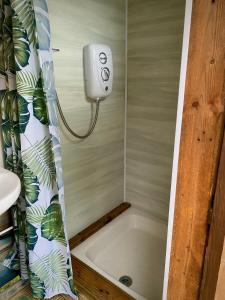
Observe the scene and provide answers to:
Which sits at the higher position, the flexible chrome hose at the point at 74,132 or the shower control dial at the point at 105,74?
the shower control dial at the point at 105,74

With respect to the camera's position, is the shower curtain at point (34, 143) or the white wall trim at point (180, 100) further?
the shower curtain at point (34, 143)

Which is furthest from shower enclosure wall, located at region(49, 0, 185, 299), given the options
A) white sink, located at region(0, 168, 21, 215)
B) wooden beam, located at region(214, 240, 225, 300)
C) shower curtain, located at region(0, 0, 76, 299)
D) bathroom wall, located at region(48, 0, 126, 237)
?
wooden beam, located at region(214, 240, 225, 300)

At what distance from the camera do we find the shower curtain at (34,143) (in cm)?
102

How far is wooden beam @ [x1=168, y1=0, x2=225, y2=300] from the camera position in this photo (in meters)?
0.63

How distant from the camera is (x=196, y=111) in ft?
2.31

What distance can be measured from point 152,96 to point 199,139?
1.18 metres

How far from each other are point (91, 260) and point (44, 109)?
1.16m

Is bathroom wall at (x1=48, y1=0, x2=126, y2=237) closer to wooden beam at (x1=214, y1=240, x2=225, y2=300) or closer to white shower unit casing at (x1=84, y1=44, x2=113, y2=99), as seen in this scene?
white shower unit casing at (x1=84, y1=44, x2=113, y2=99)

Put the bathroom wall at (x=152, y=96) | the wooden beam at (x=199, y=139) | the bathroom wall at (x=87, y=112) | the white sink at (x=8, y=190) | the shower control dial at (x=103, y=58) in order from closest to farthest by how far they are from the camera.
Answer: the wooden beam at (x=199, y=139)
the white sink at (x=8, y=190)
the bathroom wall at (x=87, y=112)
the shower control dial at (x=103, y=58)
the bathroom wall at (x=152, y=96)

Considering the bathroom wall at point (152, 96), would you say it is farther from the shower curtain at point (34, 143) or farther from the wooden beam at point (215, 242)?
the wooden beam at point (215, 242)

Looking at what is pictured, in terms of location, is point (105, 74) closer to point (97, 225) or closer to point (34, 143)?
point (34, 143)

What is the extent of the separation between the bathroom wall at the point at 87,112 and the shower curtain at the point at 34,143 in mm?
357

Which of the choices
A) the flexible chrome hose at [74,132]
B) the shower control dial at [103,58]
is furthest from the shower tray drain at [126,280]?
the shower control dial at [103,58]

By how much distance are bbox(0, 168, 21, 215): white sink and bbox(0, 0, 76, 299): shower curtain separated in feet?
0.29
